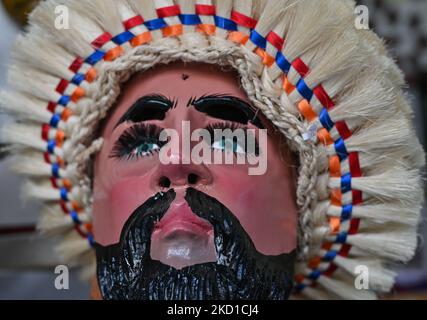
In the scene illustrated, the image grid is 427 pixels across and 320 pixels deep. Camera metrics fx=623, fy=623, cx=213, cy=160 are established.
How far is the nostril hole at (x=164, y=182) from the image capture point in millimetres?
1014

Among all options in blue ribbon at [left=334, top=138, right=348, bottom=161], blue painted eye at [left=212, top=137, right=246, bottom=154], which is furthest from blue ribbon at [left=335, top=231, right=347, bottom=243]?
blue painted eye at [left=212, top=137, right=246, bottom=154]

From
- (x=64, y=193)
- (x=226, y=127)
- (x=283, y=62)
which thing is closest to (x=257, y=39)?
(x=283, y=62)

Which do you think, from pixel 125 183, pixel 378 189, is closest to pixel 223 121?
pixel 125 183

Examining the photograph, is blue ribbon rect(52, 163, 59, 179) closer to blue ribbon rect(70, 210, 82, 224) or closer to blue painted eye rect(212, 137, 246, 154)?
blue ribbon rect(70, 210, 82, 224)

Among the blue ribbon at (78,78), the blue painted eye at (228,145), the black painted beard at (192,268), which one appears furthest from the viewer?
the blue ribbon at (78,78)

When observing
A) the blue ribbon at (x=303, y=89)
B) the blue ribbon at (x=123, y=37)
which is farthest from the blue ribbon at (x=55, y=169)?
the blue ribbon at (x=303, y=89)

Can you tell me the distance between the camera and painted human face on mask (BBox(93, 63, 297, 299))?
96cm

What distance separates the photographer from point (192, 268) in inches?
37.4

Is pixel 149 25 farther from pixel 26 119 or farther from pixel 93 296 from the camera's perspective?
pixel 93 296

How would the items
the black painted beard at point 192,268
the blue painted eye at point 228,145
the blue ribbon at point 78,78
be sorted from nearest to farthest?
the black painted beard at point 192,268 < the blue painted eye at point 228,145 < the blue ribbon at point 78,78

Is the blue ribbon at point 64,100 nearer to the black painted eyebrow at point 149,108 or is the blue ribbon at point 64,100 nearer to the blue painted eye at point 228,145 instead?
the black painted eyebrow at point 149,108

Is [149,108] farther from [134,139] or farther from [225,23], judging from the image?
[225,23]

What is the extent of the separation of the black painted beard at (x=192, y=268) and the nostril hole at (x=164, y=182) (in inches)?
0.8
